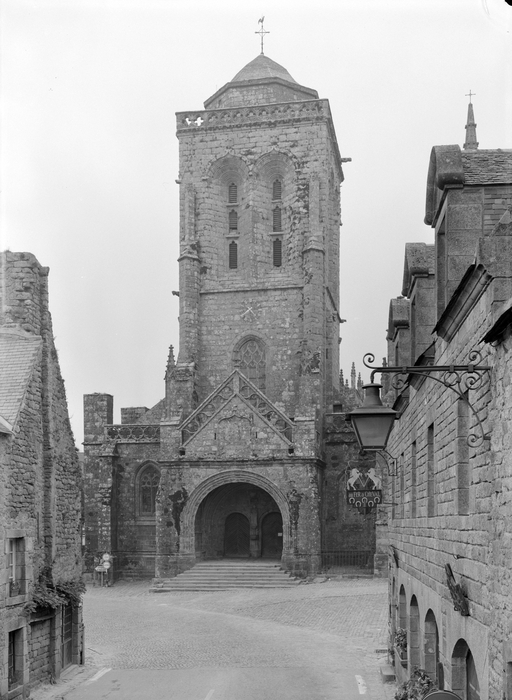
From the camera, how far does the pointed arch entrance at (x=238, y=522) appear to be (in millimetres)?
35875

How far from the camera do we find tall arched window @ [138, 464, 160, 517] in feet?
127

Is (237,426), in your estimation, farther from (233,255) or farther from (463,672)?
(463,672)

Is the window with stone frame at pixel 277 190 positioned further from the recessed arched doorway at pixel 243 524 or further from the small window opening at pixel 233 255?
the recessed arched doorway at pixel 243 524

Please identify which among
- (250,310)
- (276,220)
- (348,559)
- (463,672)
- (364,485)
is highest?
(276,220)

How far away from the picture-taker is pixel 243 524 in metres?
37.9

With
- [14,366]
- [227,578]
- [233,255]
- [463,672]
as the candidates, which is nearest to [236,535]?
[227,578]

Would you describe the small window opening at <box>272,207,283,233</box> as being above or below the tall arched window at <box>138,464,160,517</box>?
above

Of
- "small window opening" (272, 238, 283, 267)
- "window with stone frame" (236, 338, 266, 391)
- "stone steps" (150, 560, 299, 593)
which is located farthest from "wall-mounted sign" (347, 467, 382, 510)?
"small window opening" (272, 238, 283, 267)

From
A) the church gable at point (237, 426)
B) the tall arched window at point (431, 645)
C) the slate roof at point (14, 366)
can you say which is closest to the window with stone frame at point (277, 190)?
the church gable at point (237, 426)

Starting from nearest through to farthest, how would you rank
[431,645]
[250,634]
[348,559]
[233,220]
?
[431,645], [250,634], [348,559], [233,220]

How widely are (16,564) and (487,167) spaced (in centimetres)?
1116

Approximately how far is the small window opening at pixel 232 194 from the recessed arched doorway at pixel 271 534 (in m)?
15.1

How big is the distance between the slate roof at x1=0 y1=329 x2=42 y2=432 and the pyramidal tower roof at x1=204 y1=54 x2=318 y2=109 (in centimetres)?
2765

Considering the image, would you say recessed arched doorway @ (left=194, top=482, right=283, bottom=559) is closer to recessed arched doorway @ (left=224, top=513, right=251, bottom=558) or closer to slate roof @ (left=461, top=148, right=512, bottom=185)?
recessed arched doorway @ (left=224, top=513, right=251, bottom=558)
